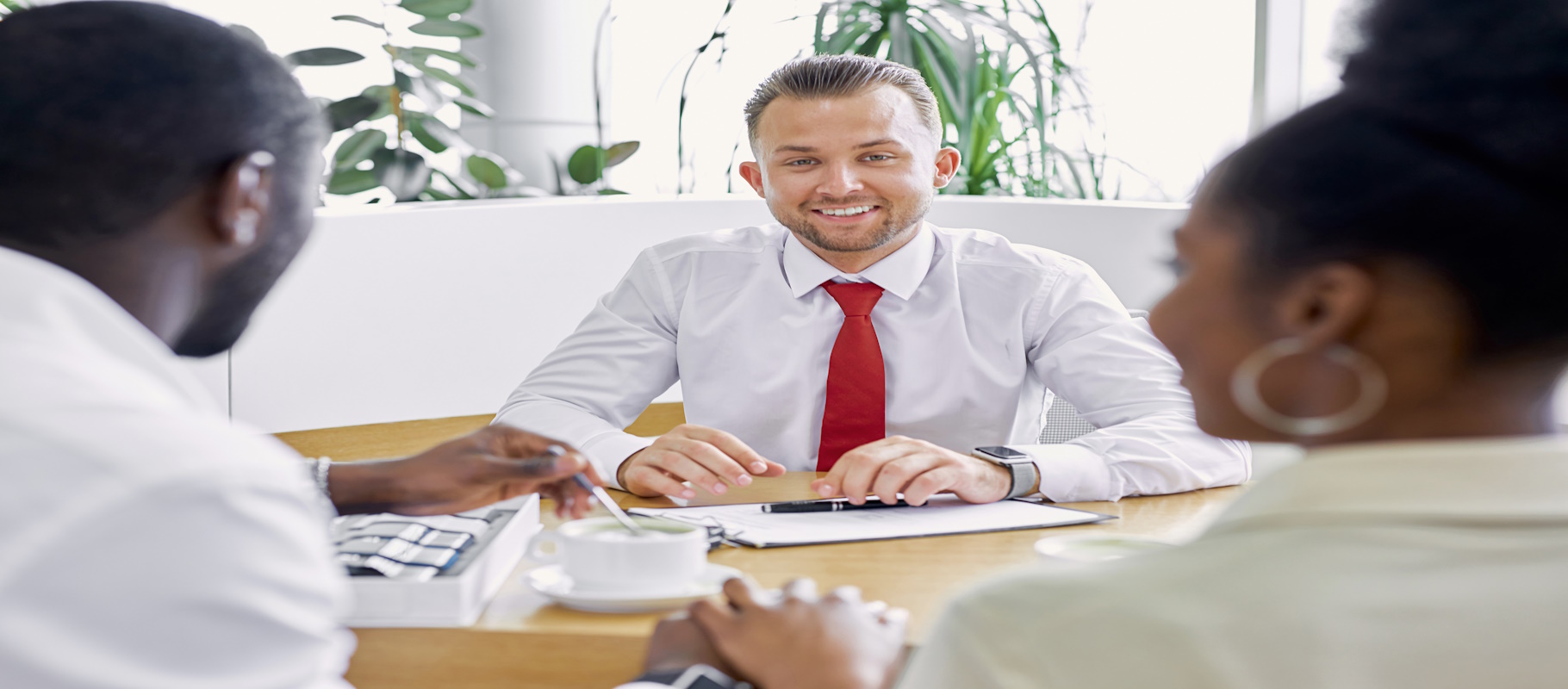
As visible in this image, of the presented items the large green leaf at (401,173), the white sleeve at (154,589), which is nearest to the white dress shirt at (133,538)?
the white sleeve at (154,589)

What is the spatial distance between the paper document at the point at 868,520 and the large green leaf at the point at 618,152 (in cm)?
205

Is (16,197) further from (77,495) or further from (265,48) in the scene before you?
(77,495)

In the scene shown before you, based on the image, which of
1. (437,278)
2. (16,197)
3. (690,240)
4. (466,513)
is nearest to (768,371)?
(690,240)

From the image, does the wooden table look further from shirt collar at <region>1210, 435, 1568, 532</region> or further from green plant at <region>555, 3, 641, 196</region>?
green plant at <region>555, 3, 641, 196</region>

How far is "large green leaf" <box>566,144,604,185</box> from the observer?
3.36 m

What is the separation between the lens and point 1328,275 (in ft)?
2.03

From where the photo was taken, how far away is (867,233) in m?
2.16

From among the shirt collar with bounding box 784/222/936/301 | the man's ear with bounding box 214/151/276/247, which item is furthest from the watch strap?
the man's ear with bounding box 214/151/276/247

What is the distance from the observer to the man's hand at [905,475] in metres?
1.43

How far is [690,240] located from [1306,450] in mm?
1699

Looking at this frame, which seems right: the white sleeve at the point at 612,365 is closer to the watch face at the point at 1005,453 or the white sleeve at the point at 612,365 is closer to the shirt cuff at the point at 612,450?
the shirt cuff at the point at 612,450

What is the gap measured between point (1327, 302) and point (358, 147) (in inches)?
113

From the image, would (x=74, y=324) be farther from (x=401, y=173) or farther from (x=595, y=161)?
(x=595, y=161)

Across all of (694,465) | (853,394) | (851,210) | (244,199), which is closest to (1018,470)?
(694,465)
